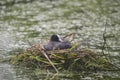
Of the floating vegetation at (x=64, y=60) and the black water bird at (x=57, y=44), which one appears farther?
the black water bird at (x=57, y=44)

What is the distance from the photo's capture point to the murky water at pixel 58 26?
26.5 ft

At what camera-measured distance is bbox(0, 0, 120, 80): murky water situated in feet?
26.5

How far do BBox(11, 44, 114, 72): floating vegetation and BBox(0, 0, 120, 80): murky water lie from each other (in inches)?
5.4

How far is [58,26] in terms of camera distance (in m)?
11.4

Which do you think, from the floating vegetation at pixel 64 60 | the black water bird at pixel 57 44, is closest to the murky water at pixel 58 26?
the floating vegetation at pixel 64 60

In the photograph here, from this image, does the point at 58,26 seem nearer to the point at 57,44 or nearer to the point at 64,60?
the point at 57,44

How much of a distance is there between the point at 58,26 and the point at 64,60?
11.1ft

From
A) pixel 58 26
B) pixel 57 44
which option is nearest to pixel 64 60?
pixel 57 44

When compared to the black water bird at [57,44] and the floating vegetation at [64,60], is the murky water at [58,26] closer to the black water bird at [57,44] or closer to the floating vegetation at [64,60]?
the floating vegetation at [64,60]

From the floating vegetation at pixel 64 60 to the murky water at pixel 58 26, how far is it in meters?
0.14

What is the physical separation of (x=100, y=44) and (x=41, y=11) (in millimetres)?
3379

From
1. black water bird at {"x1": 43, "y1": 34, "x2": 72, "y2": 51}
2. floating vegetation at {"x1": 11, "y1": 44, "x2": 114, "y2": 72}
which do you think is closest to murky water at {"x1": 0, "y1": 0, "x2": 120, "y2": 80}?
floating vegetation at {"x1": 11, "y1": 44, "x2": 114, "y2": 72}

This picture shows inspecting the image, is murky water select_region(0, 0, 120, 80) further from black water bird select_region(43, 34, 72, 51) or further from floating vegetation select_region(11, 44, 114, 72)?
black water bird select_region(43, 34, 72, 51)

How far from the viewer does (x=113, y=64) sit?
8.38 m
